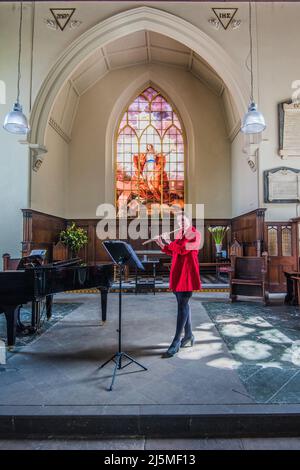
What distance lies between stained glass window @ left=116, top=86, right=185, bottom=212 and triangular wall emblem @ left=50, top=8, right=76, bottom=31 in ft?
11.5

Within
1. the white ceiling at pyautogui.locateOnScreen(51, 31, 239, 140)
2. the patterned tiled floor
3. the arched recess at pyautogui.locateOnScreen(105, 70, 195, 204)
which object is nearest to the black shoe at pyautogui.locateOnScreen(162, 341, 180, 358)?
the patterned tiled floor

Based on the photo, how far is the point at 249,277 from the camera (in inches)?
236

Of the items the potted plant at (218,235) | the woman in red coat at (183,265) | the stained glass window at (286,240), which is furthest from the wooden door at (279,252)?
the woman in red coat at (183,265)

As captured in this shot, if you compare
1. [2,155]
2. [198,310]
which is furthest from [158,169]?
[198,310]

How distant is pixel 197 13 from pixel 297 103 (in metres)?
3.51

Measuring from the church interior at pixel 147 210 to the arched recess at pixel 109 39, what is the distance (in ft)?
0.11

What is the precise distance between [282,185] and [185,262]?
205 inches

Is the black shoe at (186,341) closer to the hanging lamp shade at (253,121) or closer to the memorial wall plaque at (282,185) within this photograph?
the hanging lamp shade at (253,121)

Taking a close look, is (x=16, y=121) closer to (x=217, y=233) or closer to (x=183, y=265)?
(x=183, y=265)

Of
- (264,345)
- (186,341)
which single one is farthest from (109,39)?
(264,345)

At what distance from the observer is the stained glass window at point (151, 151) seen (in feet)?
34.3

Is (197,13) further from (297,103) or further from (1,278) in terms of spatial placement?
(1,278)

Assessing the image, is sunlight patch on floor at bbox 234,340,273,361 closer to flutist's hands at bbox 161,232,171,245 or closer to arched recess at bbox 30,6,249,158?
flutist's hands at bbox 161,232,171,245

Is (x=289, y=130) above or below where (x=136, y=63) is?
below
